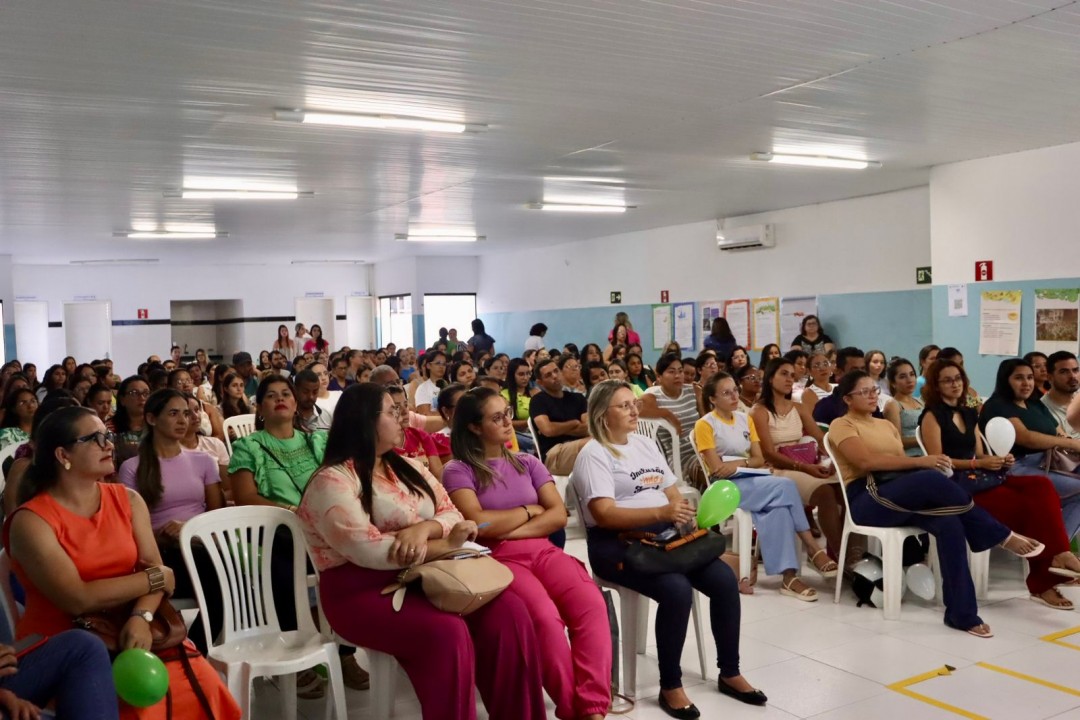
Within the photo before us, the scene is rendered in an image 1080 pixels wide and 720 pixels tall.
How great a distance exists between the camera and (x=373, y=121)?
657 cm

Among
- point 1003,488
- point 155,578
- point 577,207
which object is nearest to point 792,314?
point 577,207

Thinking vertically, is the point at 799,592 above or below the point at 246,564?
below

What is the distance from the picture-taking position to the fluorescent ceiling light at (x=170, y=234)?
44.4 ft

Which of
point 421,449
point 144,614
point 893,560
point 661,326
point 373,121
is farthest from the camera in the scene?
point 661,326

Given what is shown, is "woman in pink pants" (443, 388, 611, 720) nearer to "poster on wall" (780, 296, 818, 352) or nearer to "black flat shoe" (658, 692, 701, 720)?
"black flat shoe" (658, 692, 701, 720)

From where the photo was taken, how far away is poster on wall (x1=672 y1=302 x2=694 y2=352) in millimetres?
13961

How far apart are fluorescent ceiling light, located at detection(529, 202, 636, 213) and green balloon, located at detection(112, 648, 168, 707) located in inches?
371

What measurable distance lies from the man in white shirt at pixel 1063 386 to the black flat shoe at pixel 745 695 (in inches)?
113

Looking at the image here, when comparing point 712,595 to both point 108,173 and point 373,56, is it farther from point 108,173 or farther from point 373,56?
point 108,173

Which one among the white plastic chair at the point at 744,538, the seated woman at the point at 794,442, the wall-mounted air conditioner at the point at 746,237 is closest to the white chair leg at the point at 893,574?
the seated woman at the point at 794,442

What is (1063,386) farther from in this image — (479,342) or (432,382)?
(479,342)

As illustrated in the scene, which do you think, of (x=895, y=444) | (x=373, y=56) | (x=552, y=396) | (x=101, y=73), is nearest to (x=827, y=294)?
(x=552, y=396)

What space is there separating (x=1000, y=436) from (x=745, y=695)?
2350 millimetres

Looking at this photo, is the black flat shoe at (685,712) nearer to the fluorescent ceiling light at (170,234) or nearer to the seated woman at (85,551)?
the seated woman at (85,551)
